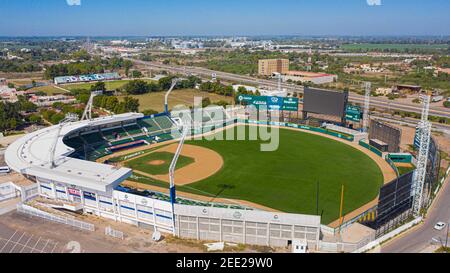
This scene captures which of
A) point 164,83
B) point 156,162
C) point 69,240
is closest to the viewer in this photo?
point 69,240

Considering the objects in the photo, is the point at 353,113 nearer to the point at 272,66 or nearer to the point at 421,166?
the point at 421,166

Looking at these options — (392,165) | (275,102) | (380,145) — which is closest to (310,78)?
(275,102)

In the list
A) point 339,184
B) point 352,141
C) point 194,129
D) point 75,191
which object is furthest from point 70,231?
point 352,141

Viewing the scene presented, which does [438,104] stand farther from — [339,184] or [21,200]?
[21,200]

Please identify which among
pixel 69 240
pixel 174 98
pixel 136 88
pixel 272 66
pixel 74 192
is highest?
pixel 272 66

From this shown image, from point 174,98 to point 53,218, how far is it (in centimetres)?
6986

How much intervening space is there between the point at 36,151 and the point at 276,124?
148 ft

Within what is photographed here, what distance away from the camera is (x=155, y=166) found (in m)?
51.8

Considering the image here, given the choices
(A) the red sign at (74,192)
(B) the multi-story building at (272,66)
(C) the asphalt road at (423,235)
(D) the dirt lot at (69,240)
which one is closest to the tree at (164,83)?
(B) the multi-story building at (272,66)

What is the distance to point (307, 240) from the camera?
30.8 m

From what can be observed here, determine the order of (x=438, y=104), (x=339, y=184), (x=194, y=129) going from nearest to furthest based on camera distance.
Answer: (x=339, y=184), (x=194, y=129), (x=438, y=104)

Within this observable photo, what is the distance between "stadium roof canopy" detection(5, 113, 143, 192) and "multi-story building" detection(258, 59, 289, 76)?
107m

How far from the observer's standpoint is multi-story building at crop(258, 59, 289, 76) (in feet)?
481

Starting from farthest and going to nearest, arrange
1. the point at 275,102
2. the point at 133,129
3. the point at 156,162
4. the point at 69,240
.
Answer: the point at 275,102
the point at 133,129
the point at 156,162
the point at 69,240
